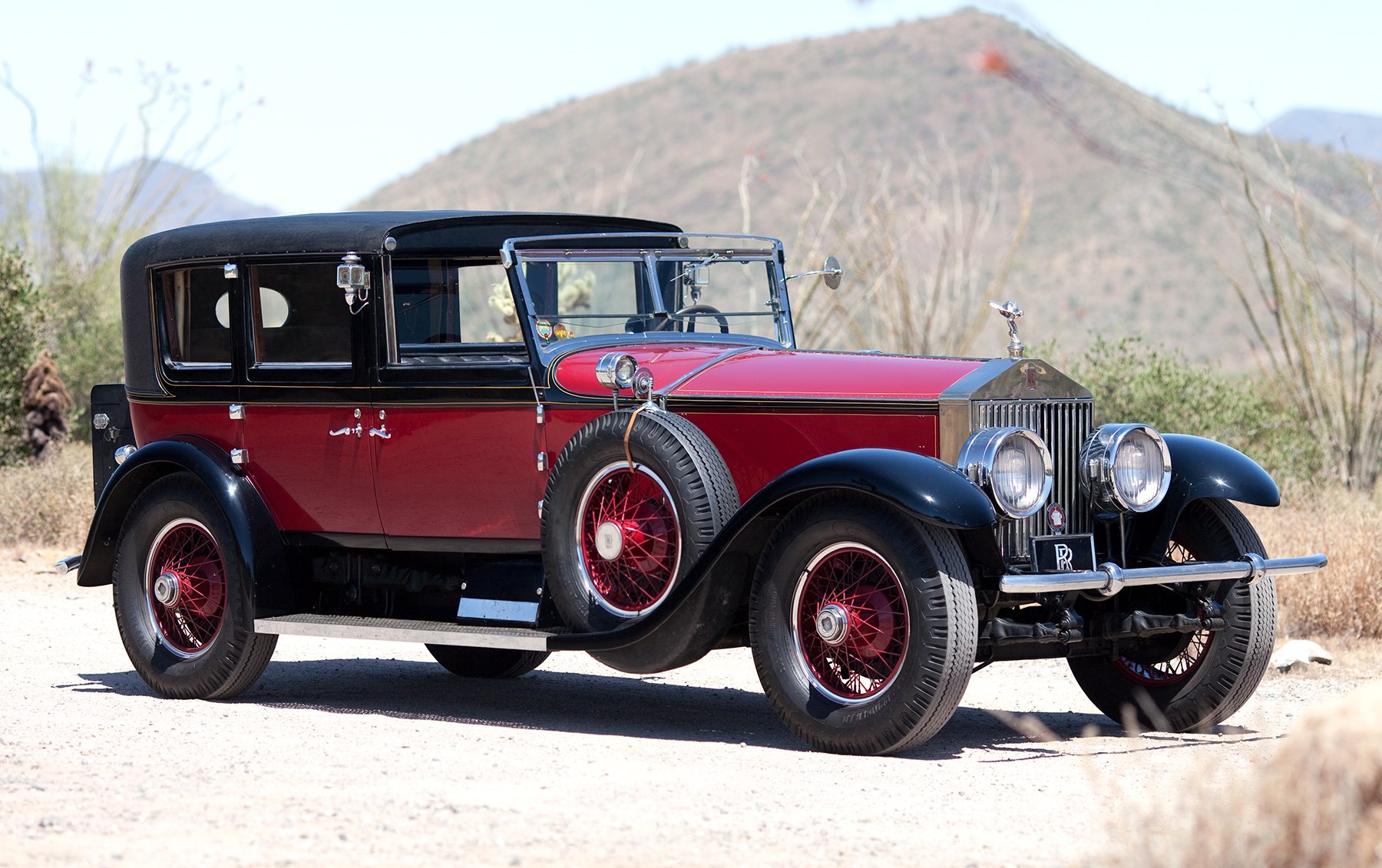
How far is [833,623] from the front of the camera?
236 inches

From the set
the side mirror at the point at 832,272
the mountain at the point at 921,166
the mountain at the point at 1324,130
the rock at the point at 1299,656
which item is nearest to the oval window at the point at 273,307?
the side mirror at the point at 832,272

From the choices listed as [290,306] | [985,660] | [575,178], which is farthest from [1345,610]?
[575,178]

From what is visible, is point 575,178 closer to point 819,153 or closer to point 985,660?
point 819,153

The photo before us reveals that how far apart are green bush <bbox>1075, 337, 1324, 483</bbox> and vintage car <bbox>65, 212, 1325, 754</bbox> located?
24.8 feet

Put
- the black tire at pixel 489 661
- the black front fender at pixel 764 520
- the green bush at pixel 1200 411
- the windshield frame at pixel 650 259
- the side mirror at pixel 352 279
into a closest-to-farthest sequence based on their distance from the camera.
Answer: the black front fender at pixel 764 520
the side mirror at pixel 352 279
the windshield frame at pixel 650 259
the black tire at pixel 489 661
the green bush at pixel 1200 411

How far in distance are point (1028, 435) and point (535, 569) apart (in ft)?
7.17

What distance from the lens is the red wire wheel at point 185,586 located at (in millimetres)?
7684

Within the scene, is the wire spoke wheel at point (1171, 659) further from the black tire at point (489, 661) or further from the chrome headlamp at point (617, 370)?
the black tire at point (489, 661)

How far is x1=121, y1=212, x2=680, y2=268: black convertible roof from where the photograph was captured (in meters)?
7.39

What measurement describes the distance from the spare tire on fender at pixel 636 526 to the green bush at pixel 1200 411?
877 cm

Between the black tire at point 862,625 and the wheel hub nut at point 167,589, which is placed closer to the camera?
the black tire at point 862,625

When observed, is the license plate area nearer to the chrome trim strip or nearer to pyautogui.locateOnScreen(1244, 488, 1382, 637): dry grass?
the chrome trim strip

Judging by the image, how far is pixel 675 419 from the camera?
21.0 feet

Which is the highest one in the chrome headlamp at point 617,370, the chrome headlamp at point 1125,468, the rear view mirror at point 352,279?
the rear view mirror at point 352,279
